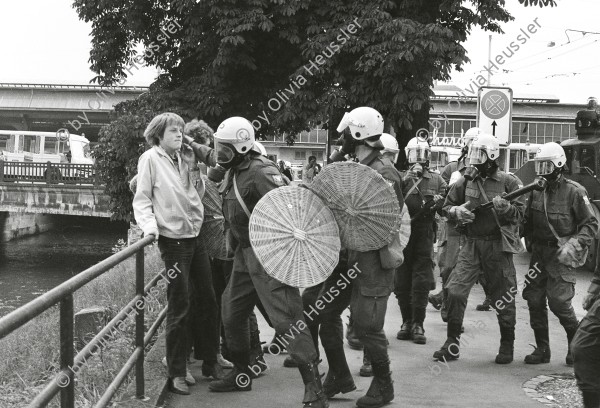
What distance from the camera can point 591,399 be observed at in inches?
200

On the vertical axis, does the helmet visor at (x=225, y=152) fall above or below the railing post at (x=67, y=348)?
above

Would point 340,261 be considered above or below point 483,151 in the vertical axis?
below

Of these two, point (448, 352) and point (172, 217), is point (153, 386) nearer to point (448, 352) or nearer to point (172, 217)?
point (172, 217)

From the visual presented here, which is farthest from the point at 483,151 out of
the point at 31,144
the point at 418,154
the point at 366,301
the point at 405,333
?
the point at 31,144

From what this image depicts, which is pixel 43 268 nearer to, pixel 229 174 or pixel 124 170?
pixel 124 170

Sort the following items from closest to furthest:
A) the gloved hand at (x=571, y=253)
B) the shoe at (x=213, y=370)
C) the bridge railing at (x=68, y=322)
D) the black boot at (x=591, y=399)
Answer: the bridge railing at (x=68, y=322), the black boot at (x=591, y=399), the shoe at (x=213, y=370), the gloved hand at (x=571, y=253)

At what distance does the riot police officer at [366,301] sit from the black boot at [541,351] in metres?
2.27

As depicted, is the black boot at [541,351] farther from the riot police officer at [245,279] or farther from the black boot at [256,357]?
the riot police officer at [245,279]

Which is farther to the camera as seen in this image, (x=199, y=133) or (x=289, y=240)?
(x=199, y=133)

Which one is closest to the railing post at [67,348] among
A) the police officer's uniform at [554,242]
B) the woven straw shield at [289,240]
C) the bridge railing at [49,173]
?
the woven straw shield at [289,240]

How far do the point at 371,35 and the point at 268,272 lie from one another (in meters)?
12.8

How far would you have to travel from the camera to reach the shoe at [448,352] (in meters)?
7.74

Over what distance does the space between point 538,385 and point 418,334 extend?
1911 millimetres

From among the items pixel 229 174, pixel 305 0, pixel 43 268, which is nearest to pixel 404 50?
pixel 305 0
